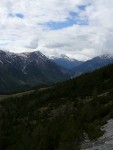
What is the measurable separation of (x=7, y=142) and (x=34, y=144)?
573 inches

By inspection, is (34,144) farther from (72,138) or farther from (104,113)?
(104,113)

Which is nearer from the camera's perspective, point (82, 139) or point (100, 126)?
point (82, 139)

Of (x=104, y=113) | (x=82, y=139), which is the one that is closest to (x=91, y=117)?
(x=104, y=113)

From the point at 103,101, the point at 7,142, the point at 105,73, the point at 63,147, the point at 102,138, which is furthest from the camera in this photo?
the point at 105,73

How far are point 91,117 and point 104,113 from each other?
1.49 metres

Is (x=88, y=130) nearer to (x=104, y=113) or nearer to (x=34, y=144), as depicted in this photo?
(x=34, y=144)

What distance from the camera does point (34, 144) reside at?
3322cm

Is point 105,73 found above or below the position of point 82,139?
above

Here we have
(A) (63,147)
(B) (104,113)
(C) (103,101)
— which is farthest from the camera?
(C) (103,101)

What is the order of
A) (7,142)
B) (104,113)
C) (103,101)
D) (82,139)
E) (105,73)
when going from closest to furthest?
1. (82,139)
2. (104,113)
3. (7,142)
4. (103,101)
5. (105,73)

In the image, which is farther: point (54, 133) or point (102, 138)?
point (54, 133)

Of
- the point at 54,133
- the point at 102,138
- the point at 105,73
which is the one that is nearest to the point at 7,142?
the point at 54,133

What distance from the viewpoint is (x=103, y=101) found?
171 ft

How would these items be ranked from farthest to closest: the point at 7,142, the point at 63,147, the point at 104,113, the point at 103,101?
the point at 103,101 → the point at 7,142 → the point at 104,113 → the point at 63,147
